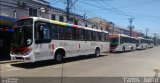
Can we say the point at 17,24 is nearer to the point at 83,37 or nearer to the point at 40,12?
the point at 83,37

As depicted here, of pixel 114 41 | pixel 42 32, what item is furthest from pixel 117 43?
pixel 42 32

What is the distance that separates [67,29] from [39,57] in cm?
416

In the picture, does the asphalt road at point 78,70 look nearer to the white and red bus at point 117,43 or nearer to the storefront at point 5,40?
the storefront at point 5,40

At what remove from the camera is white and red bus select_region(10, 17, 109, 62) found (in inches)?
571

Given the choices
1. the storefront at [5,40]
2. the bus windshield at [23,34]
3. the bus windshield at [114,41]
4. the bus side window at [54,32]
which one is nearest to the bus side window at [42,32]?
the bus windshield at [23,34]

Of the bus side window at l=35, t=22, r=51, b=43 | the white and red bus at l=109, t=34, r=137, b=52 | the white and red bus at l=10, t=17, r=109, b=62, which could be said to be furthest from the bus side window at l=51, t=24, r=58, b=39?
the white and red bus at l=109, t=34, r=137, b=52

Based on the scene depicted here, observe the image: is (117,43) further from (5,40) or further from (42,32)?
(42,32)

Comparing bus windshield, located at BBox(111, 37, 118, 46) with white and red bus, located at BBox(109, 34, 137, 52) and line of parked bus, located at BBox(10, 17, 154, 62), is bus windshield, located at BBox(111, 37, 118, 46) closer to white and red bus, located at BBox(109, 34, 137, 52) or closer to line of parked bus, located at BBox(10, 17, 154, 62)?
white and red bus, located at BBox(109, 34, 137, 52)

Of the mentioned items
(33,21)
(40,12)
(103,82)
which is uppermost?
(40,12)

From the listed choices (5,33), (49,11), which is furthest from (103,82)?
(49,11)

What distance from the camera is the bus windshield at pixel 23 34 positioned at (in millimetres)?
14547

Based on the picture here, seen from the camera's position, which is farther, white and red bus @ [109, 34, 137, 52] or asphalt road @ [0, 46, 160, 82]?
white and red bus @ [109, 34, 137, 52]

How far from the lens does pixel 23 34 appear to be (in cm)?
1476

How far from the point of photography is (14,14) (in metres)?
28.1
